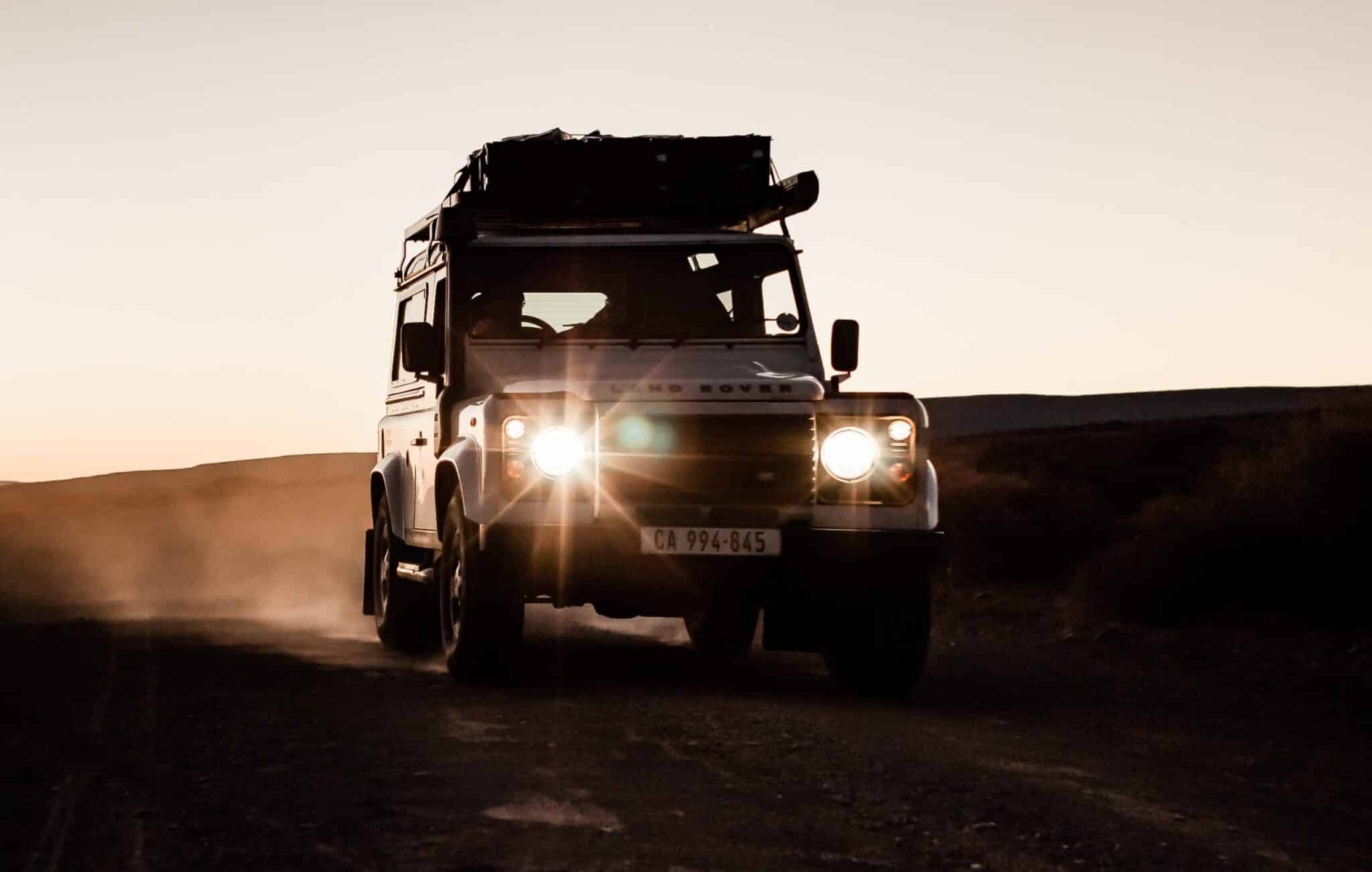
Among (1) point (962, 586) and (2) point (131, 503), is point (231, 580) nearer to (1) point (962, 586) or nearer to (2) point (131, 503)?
(1) point (962, 586)

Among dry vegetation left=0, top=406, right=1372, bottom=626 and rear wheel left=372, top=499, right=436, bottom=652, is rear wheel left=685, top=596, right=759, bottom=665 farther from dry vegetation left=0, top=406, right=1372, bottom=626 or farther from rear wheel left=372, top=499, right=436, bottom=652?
dry vegetation left=0, top=406, right=1372, bottom=626

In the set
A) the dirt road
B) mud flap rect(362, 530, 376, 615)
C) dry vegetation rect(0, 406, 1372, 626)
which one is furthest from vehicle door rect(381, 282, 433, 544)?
dry vegetation rect(0, 406, 1372, 626)

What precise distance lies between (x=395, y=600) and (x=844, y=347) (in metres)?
4.00

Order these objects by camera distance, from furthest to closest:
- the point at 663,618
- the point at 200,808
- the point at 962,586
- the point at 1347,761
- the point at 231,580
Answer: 1. the point at 231,580
2. the point at 962,586
3. the point at 663,618
4. the point at 1347,761
5. the point at 200,808

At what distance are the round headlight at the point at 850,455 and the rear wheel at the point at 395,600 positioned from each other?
329 cm

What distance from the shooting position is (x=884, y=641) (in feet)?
31.2

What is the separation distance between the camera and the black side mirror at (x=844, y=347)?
34.8 feet

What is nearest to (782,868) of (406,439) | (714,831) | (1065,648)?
(714,831)

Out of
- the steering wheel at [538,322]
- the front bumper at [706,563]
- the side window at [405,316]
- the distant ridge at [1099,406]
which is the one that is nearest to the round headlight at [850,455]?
the front bumper at [706,563]

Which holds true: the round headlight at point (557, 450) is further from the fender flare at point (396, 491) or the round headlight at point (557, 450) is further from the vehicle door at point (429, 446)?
the fender flare at point (396, 491)

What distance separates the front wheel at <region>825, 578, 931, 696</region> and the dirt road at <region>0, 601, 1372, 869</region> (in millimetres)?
225

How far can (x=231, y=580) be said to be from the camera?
26.0 m

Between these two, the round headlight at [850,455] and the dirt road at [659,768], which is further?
the round headlight at [850,455]

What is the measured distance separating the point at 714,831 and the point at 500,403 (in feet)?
13.4
